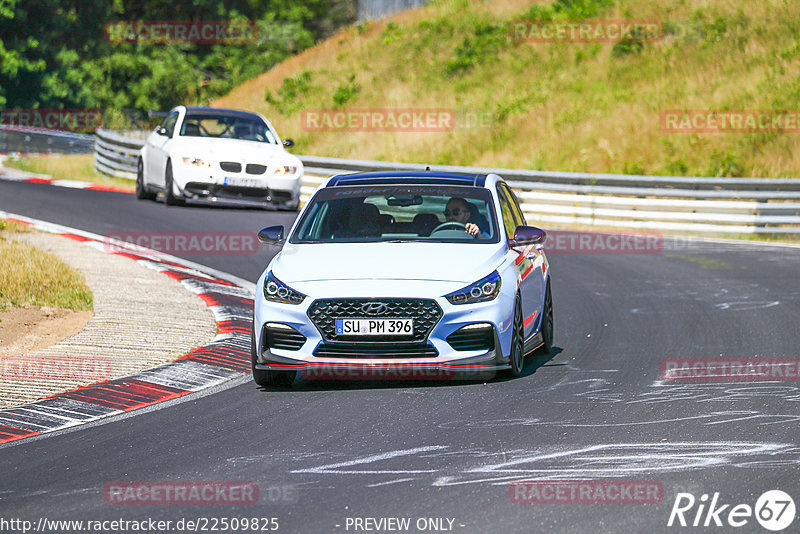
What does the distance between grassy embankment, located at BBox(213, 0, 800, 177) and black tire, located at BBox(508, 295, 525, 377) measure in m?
18.9

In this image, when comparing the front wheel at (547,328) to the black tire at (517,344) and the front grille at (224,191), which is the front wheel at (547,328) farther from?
the front grille at (224,191)

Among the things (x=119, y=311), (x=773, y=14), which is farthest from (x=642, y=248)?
(x=773, y=14)

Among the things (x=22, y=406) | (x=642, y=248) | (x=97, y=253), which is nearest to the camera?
(x=22, y=406)

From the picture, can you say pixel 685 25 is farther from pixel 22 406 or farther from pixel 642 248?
pixel 22 406

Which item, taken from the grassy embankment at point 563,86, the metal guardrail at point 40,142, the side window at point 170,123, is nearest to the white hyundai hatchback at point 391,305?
the side window at point 170,123

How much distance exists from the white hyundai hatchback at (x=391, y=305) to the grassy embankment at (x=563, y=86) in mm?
18923

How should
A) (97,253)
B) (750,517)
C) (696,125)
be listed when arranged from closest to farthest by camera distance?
(750,517) → (97,253) → (696,125)

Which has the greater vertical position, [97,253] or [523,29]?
[523,29]

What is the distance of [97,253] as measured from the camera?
54.6ft

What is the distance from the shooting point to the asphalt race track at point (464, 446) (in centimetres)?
621

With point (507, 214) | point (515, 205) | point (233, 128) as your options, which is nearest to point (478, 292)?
point (507, 214)

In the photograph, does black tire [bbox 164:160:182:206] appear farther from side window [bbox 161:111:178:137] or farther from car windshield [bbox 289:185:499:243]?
car windshield [bbox 289:185:499:243]

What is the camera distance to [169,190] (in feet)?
71.7

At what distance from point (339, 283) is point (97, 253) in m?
8.19
